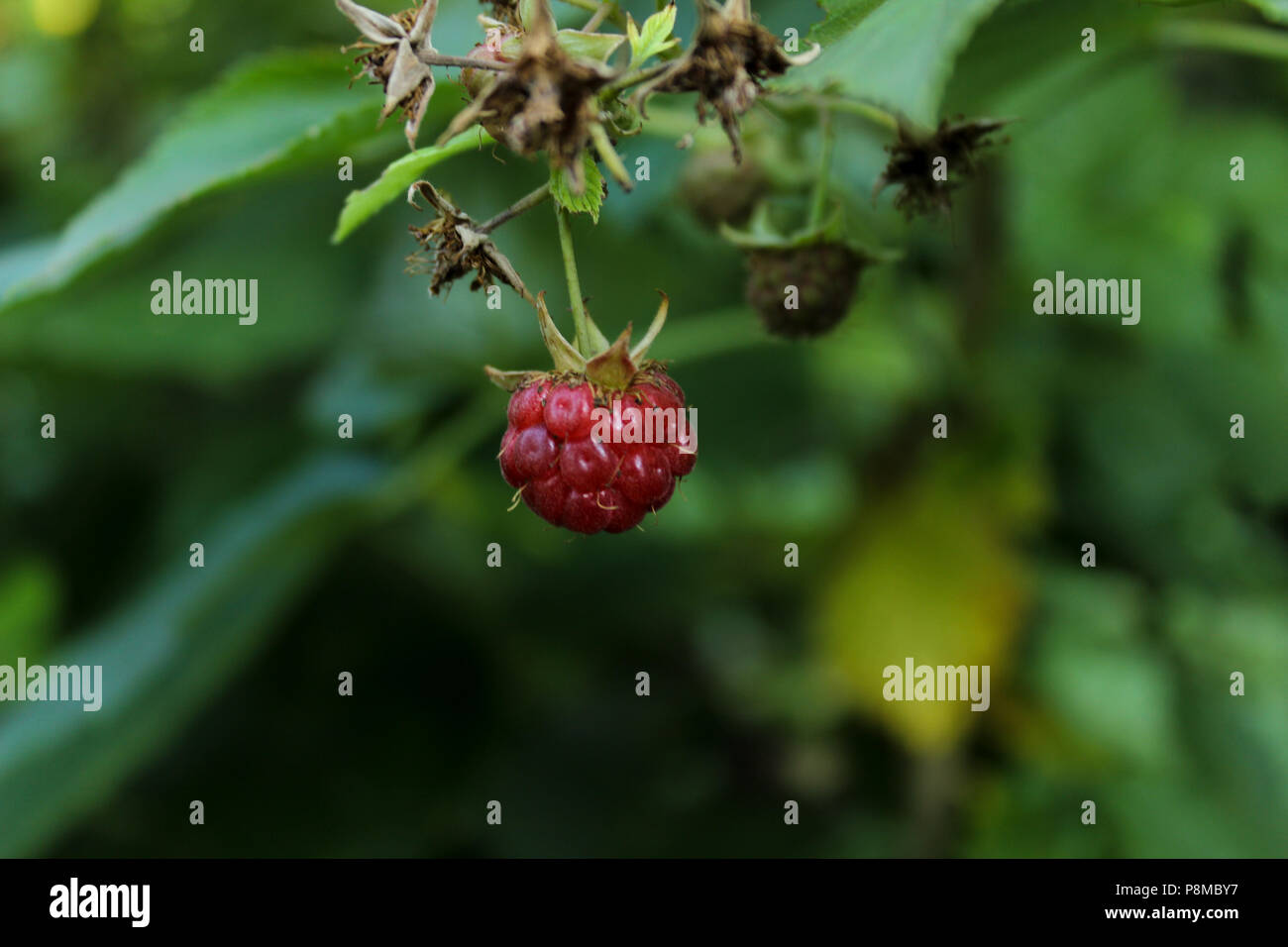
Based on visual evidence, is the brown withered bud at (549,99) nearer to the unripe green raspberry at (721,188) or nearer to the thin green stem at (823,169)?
the thin green stem at (823,169)

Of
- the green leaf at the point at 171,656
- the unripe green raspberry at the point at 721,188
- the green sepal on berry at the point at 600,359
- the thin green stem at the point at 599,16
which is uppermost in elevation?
the unripe green raspberry at the point at 721,188

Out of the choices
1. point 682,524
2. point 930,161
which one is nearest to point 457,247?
point 930,161

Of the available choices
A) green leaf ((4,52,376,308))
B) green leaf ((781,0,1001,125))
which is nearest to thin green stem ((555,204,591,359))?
green leaf ((781,0,1001,125))

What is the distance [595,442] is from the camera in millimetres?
609

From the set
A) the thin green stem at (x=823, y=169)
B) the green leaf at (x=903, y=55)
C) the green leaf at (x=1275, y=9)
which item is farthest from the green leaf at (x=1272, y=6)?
the thin green stem at (x=823, y=169)

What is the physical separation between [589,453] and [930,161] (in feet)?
1.01

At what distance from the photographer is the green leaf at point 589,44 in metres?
0.56

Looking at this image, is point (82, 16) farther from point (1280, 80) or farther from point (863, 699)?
point (1280, 80)

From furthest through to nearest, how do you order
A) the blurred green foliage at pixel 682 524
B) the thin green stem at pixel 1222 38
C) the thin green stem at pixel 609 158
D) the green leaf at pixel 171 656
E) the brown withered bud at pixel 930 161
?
the blurred green foliage at pixel 682 524 < the green leaf at pixel 171 656 < the thin green stem at pixel 1222 38 < the brown withered bud at pixel 930 161 < the thin green stem at pixel 609 158

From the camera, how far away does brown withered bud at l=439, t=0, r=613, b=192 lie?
48 cm

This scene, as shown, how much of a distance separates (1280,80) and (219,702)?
1.69 m

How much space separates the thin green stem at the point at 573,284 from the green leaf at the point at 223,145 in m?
0.23

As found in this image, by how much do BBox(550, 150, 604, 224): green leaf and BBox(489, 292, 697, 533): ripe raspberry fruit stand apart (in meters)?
0.07

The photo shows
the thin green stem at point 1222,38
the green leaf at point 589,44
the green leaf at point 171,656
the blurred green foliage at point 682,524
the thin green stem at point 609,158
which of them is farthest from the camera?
the blurred green foliage at point 682,524
